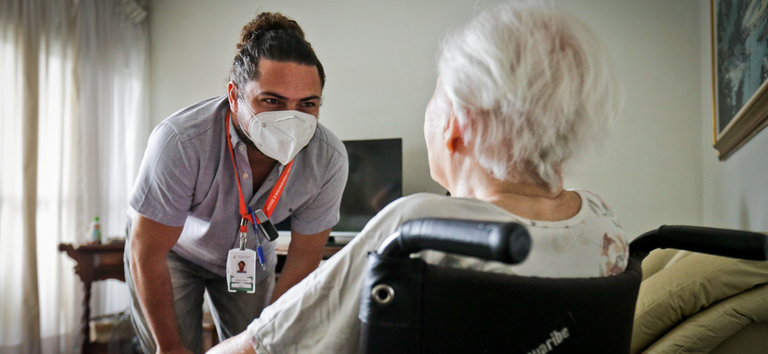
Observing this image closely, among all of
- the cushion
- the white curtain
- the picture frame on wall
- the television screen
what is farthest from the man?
the white curtain

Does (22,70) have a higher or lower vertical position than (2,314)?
higher

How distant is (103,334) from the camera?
317cm

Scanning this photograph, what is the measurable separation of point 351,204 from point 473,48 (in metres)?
2.89

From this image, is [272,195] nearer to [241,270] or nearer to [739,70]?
[241,270]

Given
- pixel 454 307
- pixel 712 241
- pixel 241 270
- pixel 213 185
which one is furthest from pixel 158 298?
pixel 712 241

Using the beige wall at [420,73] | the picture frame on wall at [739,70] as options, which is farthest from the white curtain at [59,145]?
the picture frame on wall at [739,70]

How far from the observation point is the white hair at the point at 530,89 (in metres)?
0.61

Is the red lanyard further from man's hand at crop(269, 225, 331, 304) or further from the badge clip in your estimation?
man's hand at crop(269, 225, 331, 304)

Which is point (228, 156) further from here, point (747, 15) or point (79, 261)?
point (79, 261)

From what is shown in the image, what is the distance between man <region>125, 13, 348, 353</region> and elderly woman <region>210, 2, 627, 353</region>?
30.6 inches

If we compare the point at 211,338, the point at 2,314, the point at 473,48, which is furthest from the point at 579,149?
the point at 2,314

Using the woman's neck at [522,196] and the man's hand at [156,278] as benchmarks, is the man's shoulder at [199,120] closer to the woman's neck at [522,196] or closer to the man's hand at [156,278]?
the man's hand at [156,278]

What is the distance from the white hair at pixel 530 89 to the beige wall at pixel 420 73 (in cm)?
169

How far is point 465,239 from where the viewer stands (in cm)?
41
